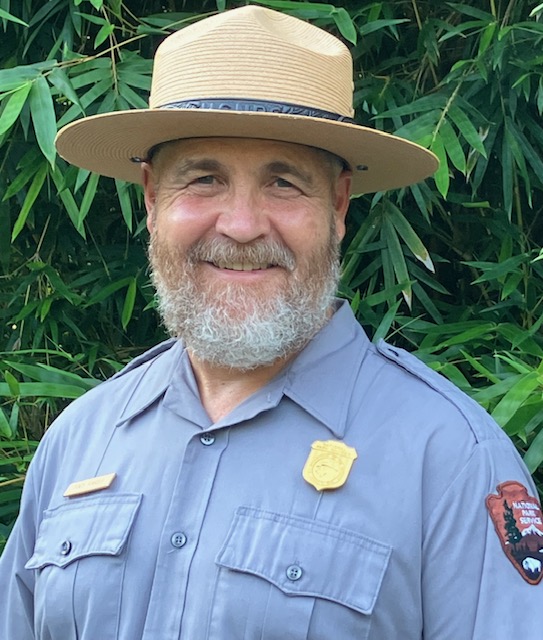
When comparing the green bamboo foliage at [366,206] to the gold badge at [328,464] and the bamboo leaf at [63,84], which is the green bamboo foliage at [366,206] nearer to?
the bamboo leaf at [63,84]

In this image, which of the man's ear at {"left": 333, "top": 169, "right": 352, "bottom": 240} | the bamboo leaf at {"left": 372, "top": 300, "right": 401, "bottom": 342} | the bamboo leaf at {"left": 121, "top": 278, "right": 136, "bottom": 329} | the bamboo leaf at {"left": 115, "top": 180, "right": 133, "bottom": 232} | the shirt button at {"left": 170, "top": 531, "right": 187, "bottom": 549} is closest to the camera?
the shirt button at {"left": 170, "top": 531, "right": 187, "bottom": 549}

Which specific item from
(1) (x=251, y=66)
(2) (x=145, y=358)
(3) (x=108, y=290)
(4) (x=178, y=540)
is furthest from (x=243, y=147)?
(3) (x=108, y=290)

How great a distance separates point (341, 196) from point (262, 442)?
48 centimetres

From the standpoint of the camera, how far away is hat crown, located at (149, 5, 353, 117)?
1367mm

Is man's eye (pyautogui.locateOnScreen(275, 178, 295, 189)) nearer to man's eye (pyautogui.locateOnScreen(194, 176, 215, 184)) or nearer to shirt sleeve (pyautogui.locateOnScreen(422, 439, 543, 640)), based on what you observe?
man's eye (pyautogui.locateOnScreen(194, 176, 215, 184))

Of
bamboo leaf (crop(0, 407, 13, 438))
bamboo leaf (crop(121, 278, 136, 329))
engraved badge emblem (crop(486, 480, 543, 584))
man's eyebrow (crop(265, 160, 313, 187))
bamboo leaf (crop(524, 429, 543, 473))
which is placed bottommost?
bamboo leaf (crop(0, 407, 13, 438))

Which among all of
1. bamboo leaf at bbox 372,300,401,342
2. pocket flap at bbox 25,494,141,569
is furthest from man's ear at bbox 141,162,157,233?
bamboo leaf at bbox 372,300,401,342

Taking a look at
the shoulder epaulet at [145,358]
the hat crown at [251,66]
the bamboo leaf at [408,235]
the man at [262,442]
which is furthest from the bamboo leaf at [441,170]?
the shoulder epaulet at [145,358]

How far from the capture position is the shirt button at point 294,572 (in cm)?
119

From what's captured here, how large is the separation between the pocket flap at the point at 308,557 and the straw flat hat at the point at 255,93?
574mm

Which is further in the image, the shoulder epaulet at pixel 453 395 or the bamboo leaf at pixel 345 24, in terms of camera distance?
the bamboo leaf at pixel 345 24

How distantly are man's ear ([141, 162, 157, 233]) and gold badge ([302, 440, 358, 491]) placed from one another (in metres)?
0.51

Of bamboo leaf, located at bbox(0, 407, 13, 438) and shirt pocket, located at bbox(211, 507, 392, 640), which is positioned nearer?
shirt pocket, located at bbox(211, 507, 392, 640)

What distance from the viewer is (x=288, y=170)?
4.53 feet
